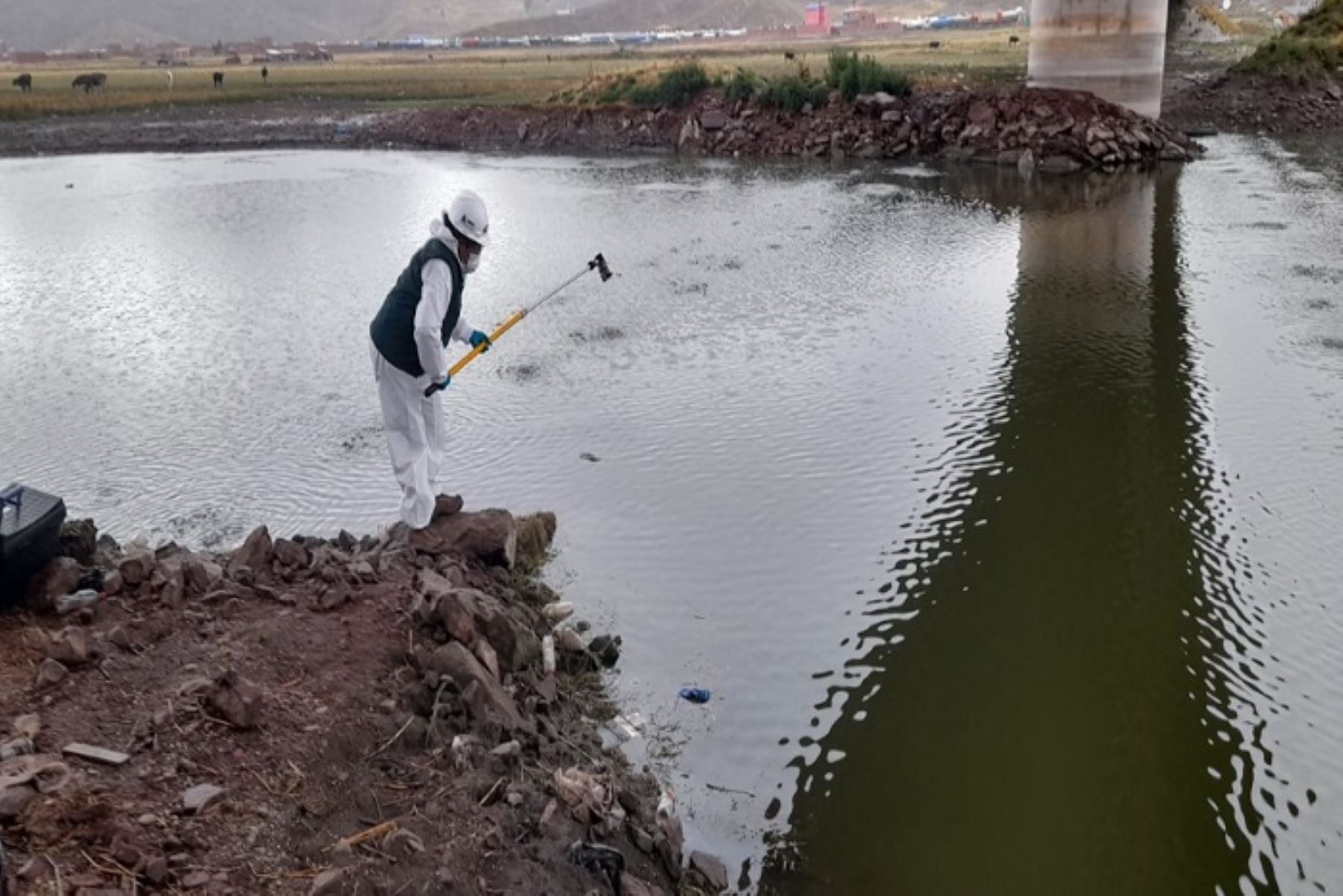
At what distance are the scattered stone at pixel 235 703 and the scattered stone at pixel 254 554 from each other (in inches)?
69.6

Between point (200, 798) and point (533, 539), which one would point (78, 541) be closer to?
point (200, 798)

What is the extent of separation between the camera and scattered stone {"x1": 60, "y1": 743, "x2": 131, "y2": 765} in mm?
4957

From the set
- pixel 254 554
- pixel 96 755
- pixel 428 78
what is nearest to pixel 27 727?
pixel 96 755

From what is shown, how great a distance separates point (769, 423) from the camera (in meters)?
11.9

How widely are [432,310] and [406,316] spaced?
330mm

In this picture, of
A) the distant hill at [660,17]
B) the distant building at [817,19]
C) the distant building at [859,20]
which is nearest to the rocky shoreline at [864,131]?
the distant building at [859,20]

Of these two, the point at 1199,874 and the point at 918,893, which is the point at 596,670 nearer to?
the point at 918,893

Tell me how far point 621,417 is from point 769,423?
1.60 m

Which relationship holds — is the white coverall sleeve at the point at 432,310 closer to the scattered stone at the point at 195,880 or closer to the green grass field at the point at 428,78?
the scattered stone at the point at 195,880

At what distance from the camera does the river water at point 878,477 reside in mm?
6371

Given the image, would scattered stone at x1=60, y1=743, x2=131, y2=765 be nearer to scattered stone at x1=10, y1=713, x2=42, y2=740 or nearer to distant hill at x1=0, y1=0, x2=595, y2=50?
scattered stone at x1=10, y1=713, x2=42, y2=740

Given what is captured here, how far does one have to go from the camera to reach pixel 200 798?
4832 mm

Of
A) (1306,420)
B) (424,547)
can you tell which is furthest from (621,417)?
(1306,420)

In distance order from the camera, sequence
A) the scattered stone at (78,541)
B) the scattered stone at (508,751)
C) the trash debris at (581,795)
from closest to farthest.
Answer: the trash debris at (581,795) → the scattered stone at (508,751) → the scattered stone at (78,541)
